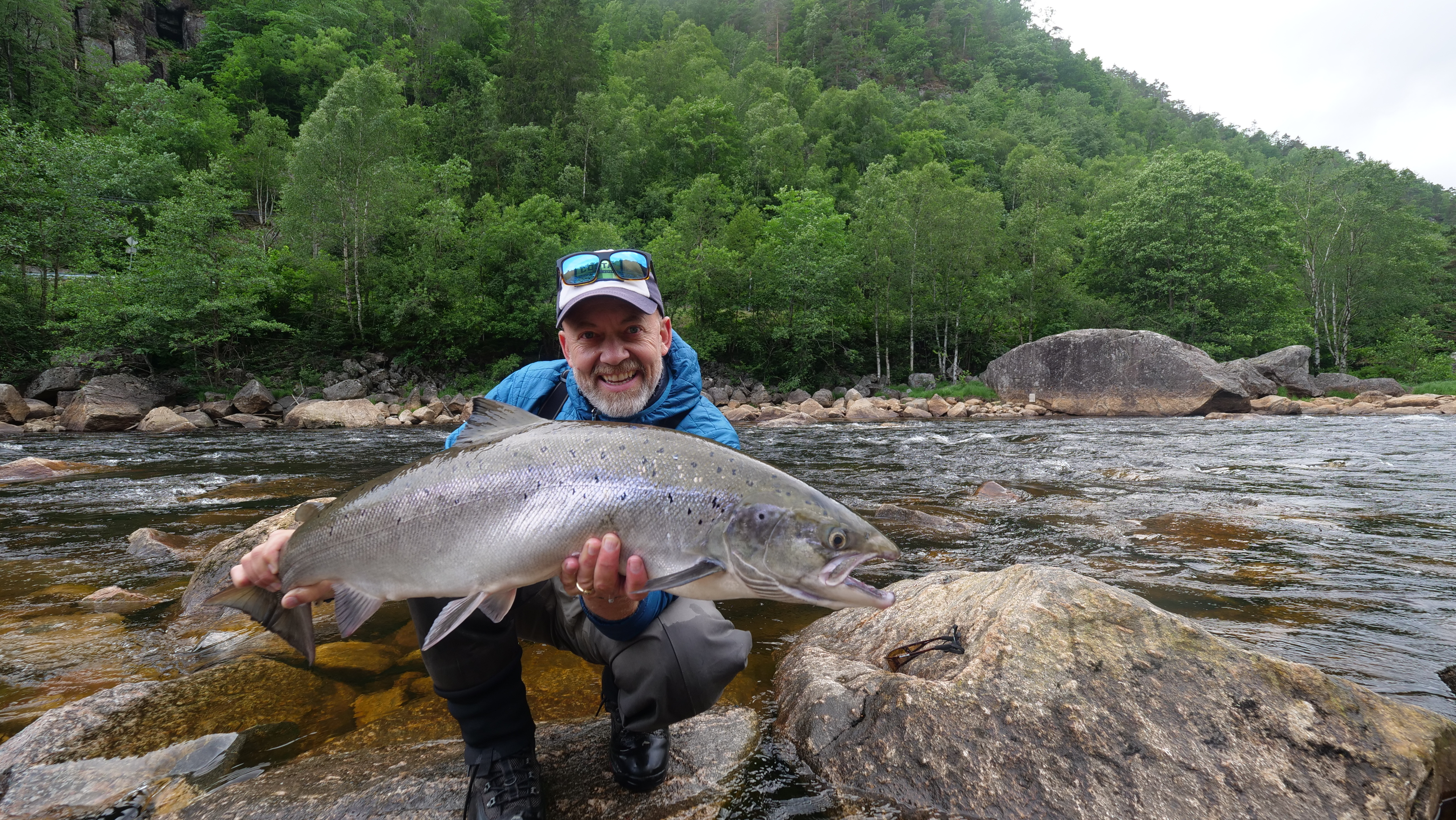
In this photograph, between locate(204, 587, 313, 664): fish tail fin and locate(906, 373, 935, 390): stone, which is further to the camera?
locate(906, 373, 935, 390): stone

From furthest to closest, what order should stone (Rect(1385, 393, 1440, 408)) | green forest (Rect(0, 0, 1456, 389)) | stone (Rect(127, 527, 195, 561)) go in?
green forest (Rect(0, 0, 1456, 389))
stone (Rect(1385, 393, 1440, 408))
stone (Rect(127, 527, 195, 561))

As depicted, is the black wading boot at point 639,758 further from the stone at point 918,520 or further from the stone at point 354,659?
the stone at point 918,520

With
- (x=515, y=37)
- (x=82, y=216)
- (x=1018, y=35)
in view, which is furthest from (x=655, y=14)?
(x=82, y=216)

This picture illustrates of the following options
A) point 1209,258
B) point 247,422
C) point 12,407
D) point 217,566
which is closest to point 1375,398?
point 1209,258

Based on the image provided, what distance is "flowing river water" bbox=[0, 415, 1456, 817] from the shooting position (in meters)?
3.85

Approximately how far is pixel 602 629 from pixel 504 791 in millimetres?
704

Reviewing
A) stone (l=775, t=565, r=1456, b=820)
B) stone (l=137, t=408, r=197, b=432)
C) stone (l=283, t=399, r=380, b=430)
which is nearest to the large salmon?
stone (l=775, t=565, r=1456, b=820)

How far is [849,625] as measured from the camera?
427 cm

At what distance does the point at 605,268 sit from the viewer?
3170 millimetres

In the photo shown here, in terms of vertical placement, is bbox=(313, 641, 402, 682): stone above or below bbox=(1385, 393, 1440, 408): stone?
below

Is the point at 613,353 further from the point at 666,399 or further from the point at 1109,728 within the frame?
the point at 1109,728

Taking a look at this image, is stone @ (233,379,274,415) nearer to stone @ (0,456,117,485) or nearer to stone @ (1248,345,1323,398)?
stone @ (0,456,117,485)

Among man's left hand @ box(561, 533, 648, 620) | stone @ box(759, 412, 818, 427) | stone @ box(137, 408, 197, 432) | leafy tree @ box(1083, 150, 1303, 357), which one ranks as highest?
leafy tree @ box(1083, 150, 1303, 357)

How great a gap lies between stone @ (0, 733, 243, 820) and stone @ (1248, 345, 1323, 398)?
3973 cm
